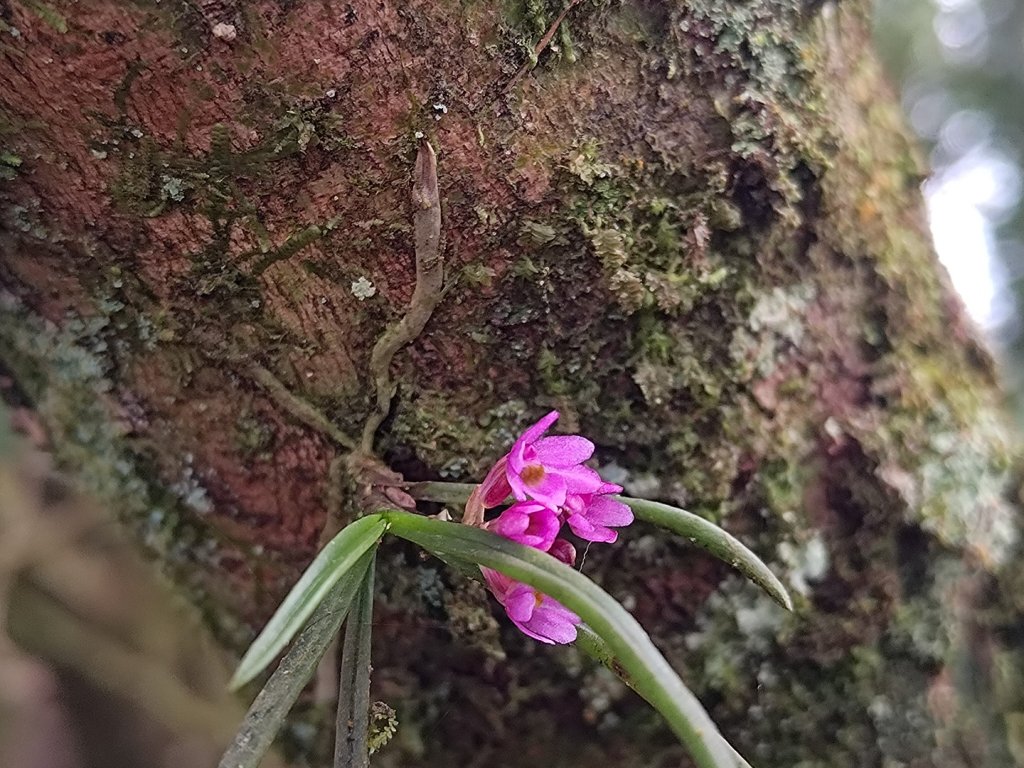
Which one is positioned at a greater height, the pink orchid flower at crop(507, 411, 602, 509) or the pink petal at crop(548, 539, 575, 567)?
the pink orchid flower at crop(507, 411, 602, 509)

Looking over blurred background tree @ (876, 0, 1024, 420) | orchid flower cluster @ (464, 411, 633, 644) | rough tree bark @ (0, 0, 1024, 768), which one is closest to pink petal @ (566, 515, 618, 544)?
orchid flower cluster @ (464, 411, 633, 644)

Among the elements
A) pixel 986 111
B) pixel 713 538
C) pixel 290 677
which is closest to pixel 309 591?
pixel 290 677

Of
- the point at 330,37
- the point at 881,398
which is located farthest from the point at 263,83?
the point at 881,398

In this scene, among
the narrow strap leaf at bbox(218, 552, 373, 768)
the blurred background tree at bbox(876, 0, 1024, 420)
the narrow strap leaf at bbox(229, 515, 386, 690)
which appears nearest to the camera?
the narrow strap leaf at bbox(229, 515, 386, 690)

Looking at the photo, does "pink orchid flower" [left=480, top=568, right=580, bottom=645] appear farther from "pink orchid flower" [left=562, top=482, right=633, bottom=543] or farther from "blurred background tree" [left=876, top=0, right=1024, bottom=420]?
"blurred background tree" [left=876, top=0, right=1024, bottom=420]

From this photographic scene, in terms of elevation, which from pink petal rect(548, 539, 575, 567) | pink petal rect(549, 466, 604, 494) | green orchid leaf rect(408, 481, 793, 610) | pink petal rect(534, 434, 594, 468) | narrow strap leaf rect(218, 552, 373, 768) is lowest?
narrow strap leaf rect(218, 552, 373, 768)

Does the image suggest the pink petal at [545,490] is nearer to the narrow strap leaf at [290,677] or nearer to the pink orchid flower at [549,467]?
the pink orchid flower at [549,467]

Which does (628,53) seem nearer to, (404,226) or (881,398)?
(404,226)
